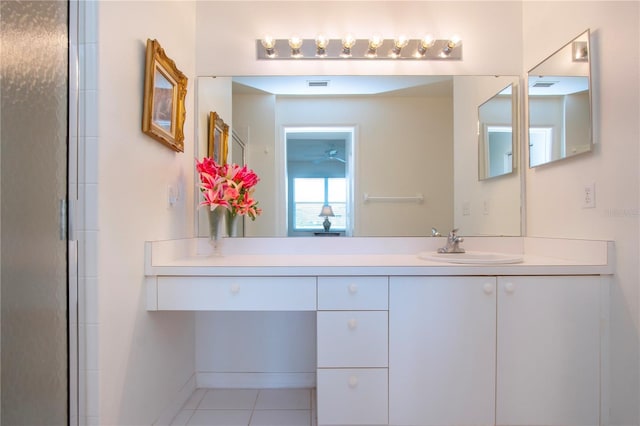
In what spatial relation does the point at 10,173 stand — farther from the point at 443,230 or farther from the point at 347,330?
the point at 443,230

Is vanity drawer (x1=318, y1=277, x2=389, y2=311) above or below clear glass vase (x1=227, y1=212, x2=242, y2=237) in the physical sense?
below

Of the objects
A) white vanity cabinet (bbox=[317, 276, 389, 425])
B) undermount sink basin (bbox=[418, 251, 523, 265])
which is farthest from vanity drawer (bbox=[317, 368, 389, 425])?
undermount sink basin (bbox=[418, 251, 523, 265])

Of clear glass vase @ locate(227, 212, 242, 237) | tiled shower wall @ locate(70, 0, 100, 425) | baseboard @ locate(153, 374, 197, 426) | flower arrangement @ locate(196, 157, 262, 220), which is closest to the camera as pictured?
tiled shower wall @ locate(70, 0, 100, 425)

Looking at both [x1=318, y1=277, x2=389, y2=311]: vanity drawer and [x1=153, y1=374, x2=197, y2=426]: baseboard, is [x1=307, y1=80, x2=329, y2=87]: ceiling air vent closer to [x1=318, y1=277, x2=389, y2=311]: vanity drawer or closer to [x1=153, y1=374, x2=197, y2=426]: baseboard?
[x1=318, y1=277, x2=389, y2=311]: vanity drawer

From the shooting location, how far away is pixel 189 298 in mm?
1401

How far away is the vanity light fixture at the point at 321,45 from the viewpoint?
6.15 feet

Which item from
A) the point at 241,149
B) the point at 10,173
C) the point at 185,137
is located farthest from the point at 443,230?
the point at 10,173

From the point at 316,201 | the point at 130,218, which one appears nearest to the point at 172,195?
the point at 130,218

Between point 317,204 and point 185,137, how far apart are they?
0.80 metres

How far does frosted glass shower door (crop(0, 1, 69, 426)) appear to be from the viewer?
885 millimetres

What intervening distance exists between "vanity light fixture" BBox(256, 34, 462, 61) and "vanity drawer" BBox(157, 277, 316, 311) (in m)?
1.28

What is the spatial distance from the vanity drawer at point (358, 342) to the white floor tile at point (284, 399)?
1.82ft

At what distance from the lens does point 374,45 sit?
74.3 inches

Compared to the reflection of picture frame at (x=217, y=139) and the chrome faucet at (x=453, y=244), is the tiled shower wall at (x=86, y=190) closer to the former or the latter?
the reflection of picture frame at (x=217, y=139)
